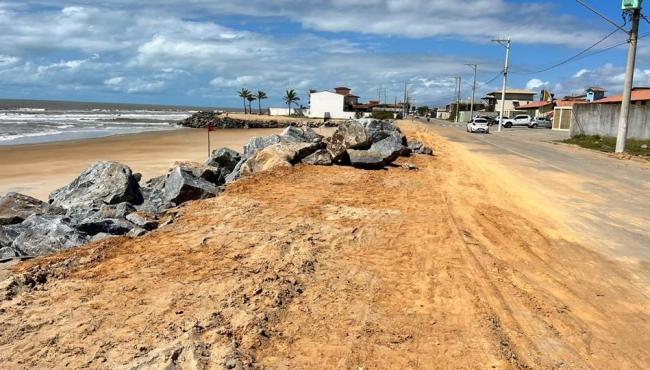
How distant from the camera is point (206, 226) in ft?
26.8

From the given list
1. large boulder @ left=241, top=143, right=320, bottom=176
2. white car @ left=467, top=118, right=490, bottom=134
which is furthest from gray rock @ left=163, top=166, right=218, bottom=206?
white car @ left=467, top=118, right=490, bottom=134

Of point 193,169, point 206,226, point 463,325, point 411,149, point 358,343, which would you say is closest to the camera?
point 358,343

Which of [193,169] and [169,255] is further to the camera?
[193,169]

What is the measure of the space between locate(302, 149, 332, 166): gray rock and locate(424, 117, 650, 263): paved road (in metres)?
5.34

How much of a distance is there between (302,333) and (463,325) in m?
1.48

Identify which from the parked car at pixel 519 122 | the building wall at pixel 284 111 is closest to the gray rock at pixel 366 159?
the parked car at pixel 519 122

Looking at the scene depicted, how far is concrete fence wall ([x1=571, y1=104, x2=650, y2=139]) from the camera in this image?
3225 cm

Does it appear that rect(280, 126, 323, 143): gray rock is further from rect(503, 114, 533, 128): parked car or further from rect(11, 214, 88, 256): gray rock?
rect(503, 114, 533, 128): parked car

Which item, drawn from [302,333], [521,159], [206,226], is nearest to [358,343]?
[302,333]

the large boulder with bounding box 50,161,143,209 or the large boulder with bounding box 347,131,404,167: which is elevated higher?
the large boulder with bounding box 347,131,404,167

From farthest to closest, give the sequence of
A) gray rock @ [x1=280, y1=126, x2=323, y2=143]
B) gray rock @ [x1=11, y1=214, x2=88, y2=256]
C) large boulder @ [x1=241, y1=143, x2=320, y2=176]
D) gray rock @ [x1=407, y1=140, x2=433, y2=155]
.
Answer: gray rock @ [x1=407, y1=140, x2=433, y2=155] → gray rock @ [x1=280, y1=126, x2=323, y2=143] → large boulder @ [x1=241, y1=143, x2=320, y2=176] → gray rock @ [x1=11, y1=214, x2=88, y2=256]

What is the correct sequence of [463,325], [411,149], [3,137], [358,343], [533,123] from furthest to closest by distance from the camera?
[533,123] → [3,137] → [411,149] → [463,325] → [358,343]

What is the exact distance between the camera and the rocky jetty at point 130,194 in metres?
7.61

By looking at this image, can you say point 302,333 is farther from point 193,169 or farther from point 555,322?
point 193,169
